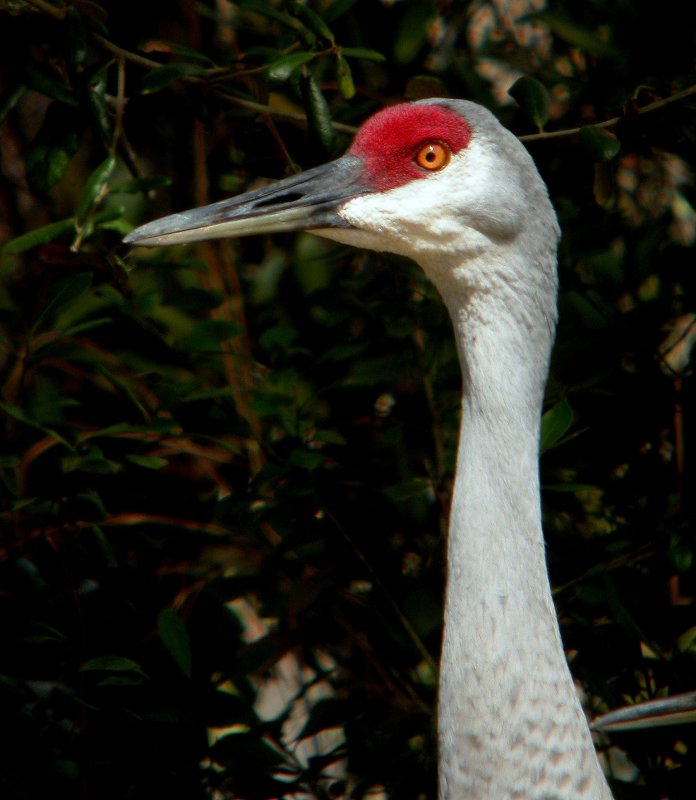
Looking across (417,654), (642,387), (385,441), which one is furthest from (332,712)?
(642,387)

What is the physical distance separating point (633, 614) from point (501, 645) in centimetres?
61

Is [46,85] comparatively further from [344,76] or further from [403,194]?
[403,194]

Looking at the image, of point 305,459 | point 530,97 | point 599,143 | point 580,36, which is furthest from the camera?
point 580,36

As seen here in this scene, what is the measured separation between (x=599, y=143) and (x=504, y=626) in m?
0.87

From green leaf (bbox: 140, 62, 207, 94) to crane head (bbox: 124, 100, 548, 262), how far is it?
0.99 feet

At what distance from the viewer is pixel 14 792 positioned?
1.99 meters

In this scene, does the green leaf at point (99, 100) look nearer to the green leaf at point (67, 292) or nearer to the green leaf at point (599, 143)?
the green leaf at point (67, 292)

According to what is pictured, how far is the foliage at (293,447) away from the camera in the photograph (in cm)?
202

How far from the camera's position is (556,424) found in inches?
79.7

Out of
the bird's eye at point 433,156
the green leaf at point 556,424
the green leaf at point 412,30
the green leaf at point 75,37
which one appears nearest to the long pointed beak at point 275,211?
the bird's eye at point 433,156

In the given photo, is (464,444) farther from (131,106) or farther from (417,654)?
(131,106)

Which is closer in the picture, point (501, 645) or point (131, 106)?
point (501, 645)

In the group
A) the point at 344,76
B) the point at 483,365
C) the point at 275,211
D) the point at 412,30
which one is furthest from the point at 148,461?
the point at 412,30

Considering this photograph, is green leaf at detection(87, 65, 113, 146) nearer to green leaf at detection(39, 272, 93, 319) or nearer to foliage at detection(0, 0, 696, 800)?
foliage at detection(0, 0, 696, 800)
